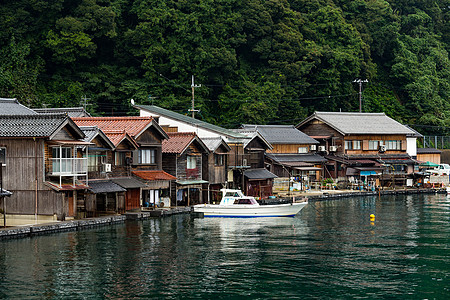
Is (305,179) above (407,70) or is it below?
below

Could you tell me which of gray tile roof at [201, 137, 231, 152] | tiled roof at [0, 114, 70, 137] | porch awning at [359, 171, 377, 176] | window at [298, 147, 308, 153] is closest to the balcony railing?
tiled roof at [0, 114, 70, 137]

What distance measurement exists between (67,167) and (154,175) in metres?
11.6

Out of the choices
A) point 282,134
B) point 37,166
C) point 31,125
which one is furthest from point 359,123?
point 37,166

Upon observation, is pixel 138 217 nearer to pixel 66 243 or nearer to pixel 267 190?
pixel 66 243

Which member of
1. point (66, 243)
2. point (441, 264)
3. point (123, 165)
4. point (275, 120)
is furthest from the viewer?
point (275, 120)

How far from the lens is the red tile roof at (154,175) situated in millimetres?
54844

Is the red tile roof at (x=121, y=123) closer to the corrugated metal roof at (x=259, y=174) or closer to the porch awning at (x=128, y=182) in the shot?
the porch awning at (x=128, y=182)

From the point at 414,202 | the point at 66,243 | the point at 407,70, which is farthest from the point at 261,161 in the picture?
the point at 407,70

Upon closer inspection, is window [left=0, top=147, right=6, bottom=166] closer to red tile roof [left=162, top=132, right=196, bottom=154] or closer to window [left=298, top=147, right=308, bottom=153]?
red tile roof [left=162, top=132, right=196, bottom=154]

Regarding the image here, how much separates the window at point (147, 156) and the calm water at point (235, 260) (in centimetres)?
807

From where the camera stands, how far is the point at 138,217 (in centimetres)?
5053

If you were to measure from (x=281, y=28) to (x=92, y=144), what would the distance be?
55.1 meters

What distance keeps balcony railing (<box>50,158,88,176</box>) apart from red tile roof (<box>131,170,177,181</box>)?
26.8ft

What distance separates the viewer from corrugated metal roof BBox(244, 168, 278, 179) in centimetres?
6922
